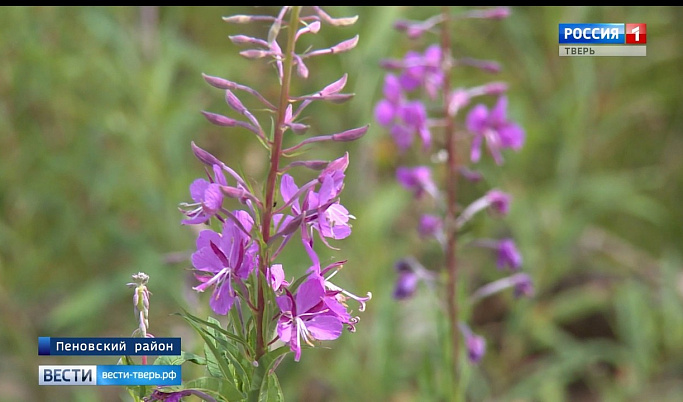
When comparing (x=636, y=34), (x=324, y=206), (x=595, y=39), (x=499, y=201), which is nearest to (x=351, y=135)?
(x=324, y=206)

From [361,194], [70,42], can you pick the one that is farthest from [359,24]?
[70,42]

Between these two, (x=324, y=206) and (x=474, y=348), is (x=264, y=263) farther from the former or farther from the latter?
(x=474, y=348)

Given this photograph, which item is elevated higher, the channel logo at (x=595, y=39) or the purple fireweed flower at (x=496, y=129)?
the channel logo at (x=595, y=39)

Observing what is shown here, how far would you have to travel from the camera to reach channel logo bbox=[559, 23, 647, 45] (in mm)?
2607

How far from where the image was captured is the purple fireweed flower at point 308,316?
4.13 feet

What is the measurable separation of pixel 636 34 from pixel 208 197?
2213mm

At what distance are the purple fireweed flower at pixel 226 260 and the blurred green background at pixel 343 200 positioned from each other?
1.77m

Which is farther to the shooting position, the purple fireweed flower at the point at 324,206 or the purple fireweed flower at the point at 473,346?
the purple fireweed flower at the point at 473,346

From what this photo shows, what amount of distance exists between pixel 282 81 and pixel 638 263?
13.5 feet

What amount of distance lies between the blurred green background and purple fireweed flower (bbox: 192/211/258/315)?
1.77 metres

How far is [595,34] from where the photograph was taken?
268cm

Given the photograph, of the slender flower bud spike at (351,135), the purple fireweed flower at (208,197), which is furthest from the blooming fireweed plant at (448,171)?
the purple fireweed flower at (208,197)
